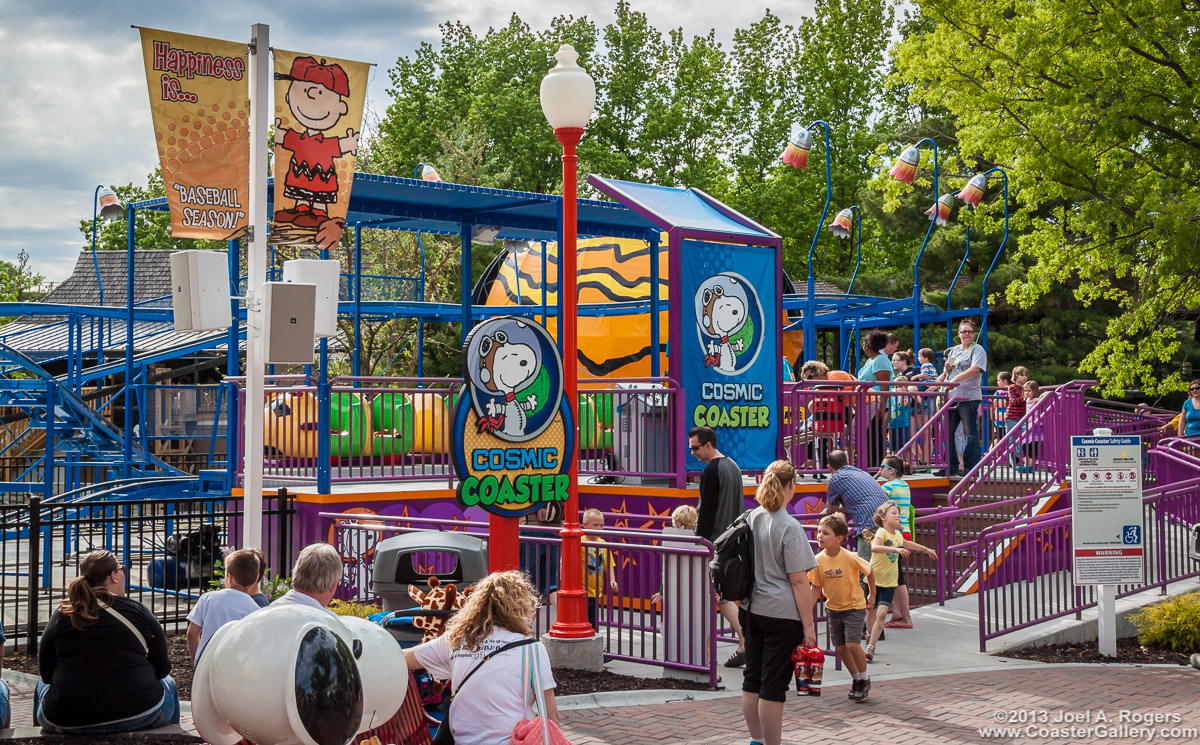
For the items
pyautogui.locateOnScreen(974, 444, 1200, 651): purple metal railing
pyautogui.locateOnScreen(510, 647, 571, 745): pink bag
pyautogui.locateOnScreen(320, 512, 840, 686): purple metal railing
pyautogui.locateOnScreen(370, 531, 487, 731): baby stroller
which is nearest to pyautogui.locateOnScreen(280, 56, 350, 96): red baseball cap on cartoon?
pyautogui.locateOnScreen(320, 512, 840, 686): purple metal railing

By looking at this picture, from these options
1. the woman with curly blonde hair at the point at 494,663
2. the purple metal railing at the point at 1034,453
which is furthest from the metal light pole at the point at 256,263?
the purple metal railing at the point at 1034,453

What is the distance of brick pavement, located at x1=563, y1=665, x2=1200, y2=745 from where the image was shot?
749 cm

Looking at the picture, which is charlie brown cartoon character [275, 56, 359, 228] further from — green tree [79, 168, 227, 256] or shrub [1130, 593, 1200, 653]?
green tree [79, 168, 227, 256]

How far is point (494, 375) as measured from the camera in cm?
853

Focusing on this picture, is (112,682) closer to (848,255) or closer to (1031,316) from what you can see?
(1031,316)

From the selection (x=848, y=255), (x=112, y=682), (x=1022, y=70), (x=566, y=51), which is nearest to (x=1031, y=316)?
(x=848, y=255)

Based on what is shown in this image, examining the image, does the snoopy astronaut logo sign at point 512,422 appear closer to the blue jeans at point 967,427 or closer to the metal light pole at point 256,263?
the metal light pole at point 256,263

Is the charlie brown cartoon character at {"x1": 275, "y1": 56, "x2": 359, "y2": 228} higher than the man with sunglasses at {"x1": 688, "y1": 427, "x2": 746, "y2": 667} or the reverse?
higher

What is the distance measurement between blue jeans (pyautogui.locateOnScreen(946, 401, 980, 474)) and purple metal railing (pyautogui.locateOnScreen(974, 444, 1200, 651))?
97.1 inches

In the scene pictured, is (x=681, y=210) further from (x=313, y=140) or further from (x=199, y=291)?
(x=199, y=291)

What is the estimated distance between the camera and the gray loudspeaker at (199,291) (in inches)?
333

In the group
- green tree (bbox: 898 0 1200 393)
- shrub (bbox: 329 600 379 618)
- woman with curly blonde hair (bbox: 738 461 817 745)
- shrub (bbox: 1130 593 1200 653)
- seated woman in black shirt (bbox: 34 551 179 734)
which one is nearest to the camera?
seated woman in black shirt (bbox: 34 551 179 734)

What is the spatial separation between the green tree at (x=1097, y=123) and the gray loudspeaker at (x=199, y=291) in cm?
1281

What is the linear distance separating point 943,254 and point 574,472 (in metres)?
24.6
